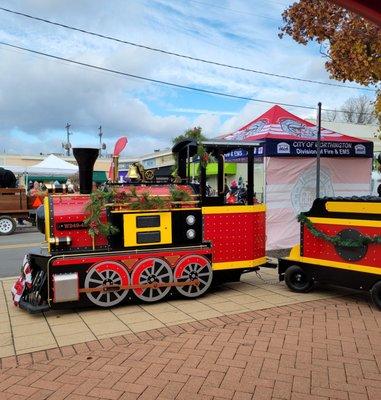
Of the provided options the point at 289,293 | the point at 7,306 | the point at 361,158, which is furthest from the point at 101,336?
the point at 361,158

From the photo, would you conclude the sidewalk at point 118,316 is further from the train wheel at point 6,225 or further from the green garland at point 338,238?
the train wheel at point 6,225

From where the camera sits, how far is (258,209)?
669 centimetres

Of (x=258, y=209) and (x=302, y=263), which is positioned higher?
(x=258, y=209)

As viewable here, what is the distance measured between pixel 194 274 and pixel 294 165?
493 centimetres

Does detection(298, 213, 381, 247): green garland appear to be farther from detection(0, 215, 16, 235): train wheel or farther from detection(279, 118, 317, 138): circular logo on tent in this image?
detection(0, 215, 16, 235): train wheel

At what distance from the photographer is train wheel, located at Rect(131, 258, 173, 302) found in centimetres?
589

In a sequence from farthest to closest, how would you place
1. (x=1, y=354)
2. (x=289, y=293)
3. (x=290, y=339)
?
1. (x=289, y=293)
2. (x=290, y=339)
3. (x=1, y=354)

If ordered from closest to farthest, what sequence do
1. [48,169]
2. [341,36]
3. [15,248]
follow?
[341,36]
[15,248]
[48,169]

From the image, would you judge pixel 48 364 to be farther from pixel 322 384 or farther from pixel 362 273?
pixel 362 273

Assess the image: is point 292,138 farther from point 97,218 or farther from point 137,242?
point 97,218

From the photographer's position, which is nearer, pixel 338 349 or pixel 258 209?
pixel 338 349

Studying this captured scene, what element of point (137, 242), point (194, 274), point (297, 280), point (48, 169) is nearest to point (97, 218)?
point (137, 242)

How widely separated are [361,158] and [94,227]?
7.78 metres

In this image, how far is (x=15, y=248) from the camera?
39.1 ft
